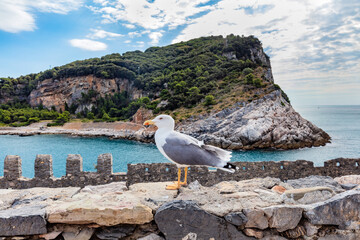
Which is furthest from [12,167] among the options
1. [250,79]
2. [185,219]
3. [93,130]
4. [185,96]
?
[93,130]

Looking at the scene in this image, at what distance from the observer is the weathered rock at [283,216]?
2273mm

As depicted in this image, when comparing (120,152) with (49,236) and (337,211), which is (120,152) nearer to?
(49,236)

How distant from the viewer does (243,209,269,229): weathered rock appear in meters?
2.25

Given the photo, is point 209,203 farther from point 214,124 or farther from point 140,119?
point 140,119

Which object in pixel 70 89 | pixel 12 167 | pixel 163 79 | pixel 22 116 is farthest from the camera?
pixel 70 89

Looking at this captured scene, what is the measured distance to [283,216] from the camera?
7.52 feet

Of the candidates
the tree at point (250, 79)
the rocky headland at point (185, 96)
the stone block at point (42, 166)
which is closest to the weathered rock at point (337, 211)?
the stone block at point (42, 166)

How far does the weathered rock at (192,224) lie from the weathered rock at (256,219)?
0.48ft

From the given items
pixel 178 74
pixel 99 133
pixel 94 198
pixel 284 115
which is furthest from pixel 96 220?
pixel 178 74

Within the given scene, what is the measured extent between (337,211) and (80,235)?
2461 millimetres

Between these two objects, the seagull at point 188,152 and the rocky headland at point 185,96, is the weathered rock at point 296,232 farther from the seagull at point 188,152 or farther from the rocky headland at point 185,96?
the rocky headland at point 185,96

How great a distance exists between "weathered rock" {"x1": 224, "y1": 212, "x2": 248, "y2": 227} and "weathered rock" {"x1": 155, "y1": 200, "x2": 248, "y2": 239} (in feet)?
0.16

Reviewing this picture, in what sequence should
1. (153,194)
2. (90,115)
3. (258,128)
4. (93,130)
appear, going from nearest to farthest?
(153,194) < (258,128) < (93,130) < (90,115)

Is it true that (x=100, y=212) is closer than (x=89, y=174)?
Yes
